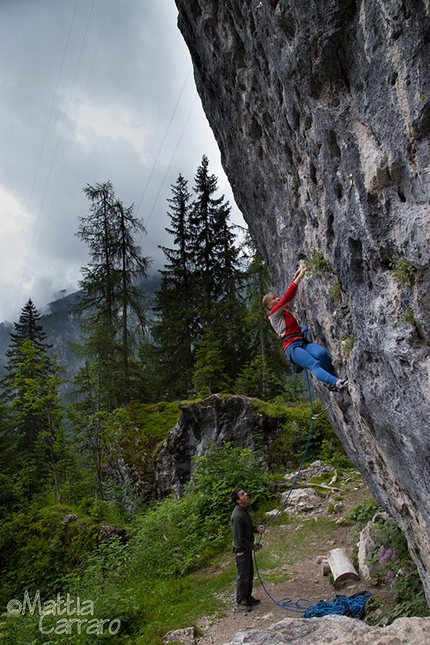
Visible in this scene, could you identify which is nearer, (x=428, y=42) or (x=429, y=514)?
(x=428, y=42)

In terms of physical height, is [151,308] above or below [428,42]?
above

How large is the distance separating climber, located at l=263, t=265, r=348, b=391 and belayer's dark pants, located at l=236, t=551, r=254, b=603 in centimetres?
349

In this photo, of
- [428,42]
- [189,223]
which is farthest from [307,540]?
[189,223]

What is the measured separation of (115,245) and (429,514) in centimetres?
2380

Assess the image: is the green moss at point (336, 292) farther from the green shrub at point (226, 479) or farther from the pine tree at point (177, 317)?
the pine tree at point (177, 317)

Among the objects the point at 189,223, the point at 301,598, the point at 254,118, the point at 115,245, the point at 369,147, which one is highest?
the point at 189,223

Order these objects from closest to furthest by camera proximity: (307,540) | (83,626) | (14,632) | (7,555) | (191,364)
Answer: (83,626) → (14,632) → (307,540) → (7,555) → (191,364)

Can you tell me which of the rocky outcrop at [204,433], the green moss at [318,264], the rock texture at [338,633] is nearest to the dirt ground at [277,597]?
the rock texture at [338,633]

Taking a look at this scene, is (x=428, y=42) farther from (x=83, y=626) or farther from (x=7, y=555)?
(x=7, y=555)

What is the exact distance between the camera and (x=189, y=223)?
27.8m

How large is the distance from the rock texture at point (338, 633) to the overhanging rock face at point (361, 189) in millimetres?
1029

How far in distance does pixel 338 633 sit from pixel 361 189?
429 centimetres

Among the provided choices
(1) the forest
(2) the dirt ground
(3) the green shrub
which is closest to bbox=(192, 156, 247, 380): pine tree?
(1) the forest

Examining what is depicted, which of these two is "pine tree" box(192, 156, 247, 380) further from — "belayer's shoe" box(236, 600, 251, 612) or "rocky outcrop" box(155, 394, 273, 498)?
"belayer's shoe" box(236, 600, 251, 612)
